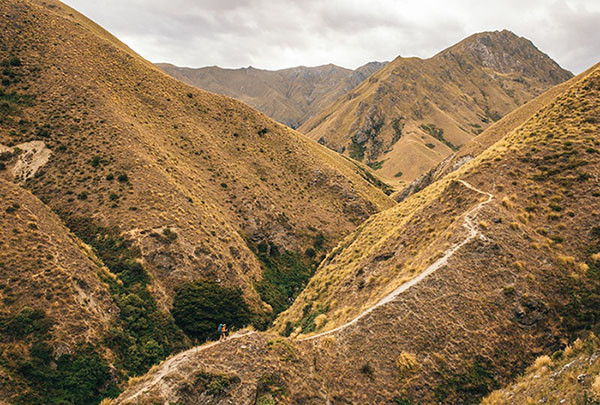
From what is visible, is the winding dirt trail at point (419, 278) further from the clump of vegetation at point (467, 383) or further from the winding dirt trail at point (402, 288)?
the clump of vegetation at point (467, 383)

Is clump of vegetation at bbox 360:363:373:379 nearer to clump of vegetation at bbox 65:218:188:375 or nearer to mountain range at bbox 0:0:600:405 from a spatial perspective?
mountain range at bbox 0:0:600:405

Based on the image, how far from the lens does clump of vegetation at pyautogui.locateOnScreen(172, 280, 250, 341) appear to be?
34.4 meters

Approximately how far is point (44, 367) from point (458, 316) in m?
29.4

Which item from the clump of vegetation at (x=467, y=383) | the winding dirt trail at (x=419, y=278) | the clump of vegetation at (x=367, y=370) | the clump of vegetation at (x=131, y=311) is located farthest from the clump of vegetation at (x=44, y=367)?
the clump of vegetation at (x=467, y=383)

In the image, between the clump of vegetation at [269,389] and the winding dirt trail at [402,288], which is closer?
the clump of vegetation at [269,389]

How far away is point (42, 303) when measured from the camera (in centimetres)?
2548

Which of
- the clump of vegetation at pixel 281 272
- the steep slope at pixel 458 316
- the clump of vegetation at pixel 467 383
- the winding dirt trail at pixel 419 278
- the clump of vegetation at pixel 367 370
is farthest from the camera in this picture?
the clump of vegetation at pixel 281 272

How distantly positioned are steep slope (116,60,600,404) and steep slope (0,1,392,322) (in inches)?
811

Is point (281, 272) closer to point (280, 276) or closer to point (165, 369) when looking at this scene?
point (280, 276)

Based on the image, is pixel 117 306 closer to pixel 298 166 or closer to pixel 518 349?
pixel 518 349

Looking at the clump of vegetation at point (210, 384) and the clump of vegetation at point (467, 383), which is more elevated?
the clump of vegetation at point (467, 383)

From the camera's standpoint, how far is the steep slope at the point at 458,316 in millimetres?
17500

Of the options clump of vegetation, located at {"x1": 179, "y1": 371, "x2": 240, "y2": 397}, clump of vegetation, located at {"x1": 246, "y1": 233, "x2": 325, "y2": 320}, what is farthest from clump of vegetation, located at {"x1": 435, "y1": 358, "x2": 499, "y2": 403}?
clump of vegetation, located at {"x1": 246, "y1": 233, "x2": 325, "y2": 320}

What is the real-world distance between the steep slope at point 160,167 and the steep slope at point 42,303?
586 centimetres
